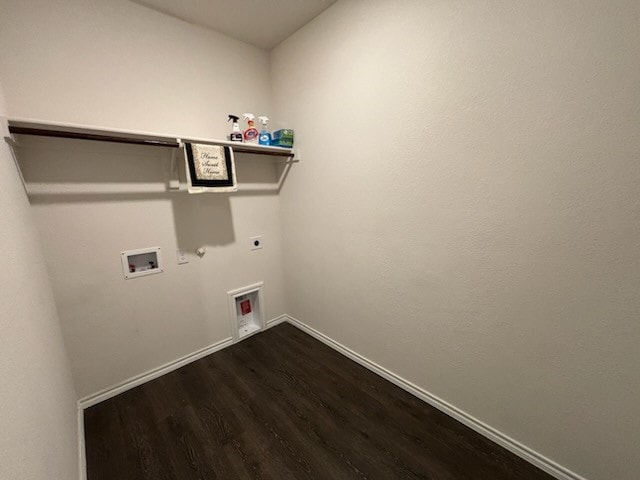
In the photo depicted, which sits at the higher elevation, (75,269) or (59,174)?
(59,174)

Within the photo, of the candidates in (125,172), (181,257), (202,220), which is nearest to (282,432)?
(181,257)

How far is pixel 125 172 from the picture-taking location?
163 centimetres

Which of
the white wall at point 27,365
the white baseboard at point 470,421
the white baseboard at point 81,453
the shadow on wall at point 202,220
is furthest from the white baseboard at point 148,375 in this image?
the white baseboard at point 470,421

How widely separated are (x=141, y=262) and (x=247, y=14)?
6.00 ft

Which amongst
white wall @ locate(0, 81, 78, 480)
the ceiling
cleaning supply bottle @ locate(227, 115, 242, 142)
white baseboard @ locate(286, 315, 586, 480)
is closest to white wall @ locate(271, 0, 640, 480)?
white baseboard @ locate(286, 315, 586, 480)

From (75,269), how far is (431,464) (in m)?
2.19

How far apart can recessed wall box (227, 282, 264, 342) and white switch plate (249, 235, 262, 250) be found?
0.34 meters

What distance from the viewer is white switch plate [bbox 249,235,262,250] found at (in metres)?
2.29

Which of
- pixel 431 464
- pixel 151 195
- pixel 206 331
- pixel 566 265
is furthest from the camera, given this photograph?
pixel 206 331

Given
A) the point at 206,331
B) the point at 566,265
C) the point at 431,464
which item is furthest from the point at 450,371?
the point at 206,331

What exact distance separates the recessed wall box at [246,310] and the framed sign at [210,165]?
0.97m

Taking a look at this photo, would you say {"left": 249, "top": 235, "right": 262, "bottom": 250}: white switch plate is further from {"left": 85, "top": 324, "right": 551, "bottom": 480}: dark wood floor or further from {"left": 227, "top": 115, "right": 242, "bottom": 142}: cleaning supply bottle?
{"left": 85, "top": 324, "right": 551, "bottom": 480}: dark wood floor

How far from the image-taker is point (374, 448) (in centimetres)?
133

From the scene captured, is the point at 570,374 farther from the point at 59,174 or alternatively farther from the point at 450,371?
the point at 59,174
